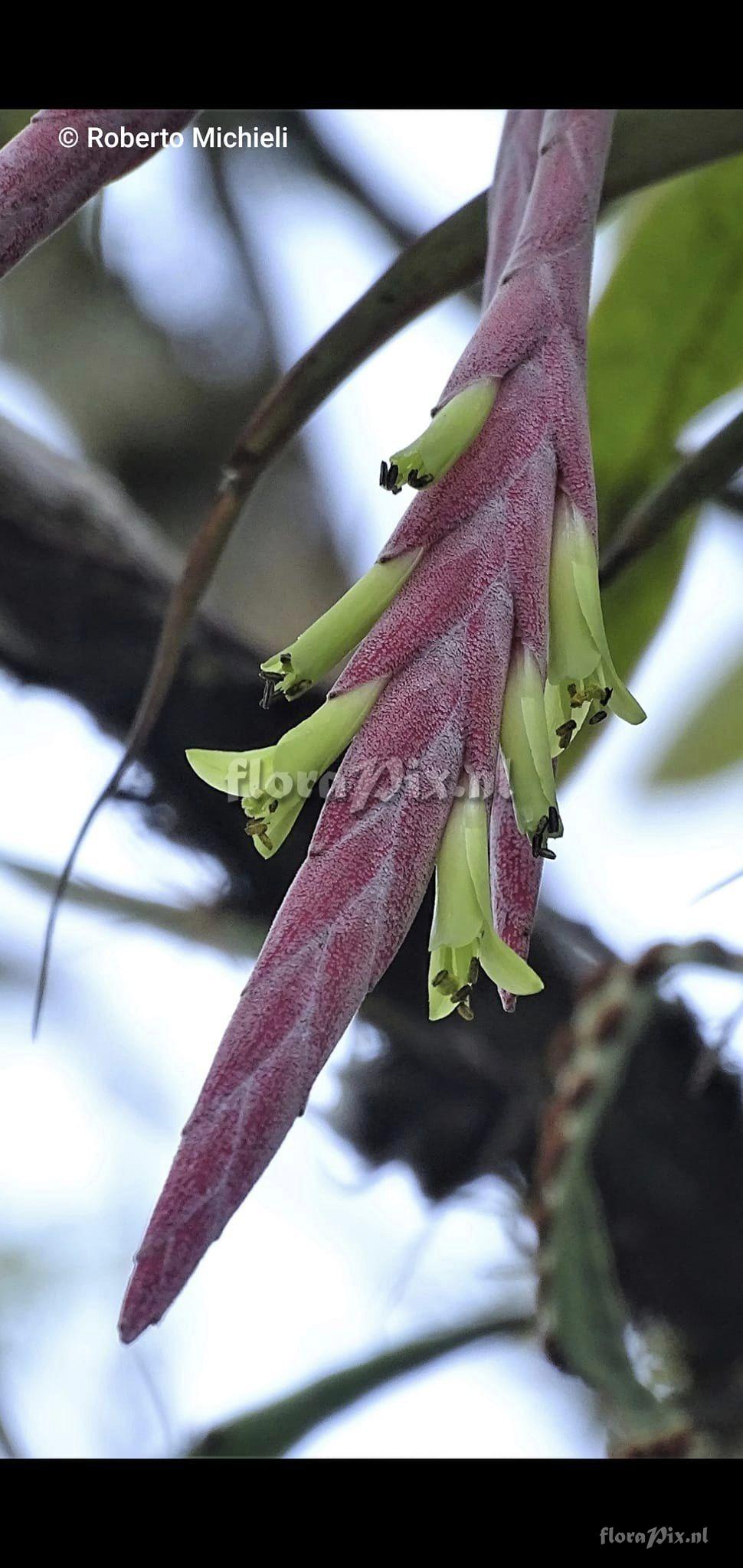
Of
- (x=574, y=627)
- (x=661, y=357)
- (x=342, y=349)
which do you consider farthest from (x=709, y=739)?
(x=574, y=627)

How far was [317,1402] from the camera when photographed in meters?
0.54

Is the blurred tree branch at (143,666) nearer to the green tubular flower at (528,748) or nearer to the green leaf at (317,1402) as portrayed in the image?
the green leaf at (317,1402)

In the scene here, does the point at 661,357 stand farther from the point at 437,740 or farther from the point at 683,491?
the point at 437,740

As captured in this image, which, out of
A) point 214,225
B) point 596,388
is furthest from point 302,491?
point 596,388

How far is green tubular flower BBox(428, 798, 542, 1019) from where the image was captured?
19cm

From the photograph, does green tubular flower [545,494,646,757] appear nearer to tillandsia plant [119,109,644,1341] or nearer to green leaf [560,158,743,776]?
tillandsia plant [119,109,644,1341]

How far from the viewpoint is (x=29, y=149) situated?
25 cm

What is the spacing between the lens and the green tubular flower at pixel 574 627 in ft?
0.69

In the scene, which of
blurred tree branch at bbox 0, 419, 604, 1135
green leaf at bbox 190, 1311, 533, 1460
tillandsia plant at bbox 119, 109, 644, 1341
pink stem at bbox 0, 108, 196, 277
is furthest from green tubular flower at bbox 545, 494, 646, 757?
green leaf at bbox 190, 1311, 533, 1460

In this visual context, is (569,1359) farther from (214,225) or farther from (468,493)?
(214,225)

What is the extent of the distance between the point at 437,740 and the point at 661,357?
37 centimetres

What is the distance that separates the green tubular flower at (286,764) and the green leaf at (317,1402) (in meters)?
0.37

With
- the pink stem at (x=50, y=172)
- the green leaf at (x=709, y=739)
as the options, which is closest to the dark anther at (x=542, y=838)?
the pink stem at (x=50, y=172)
